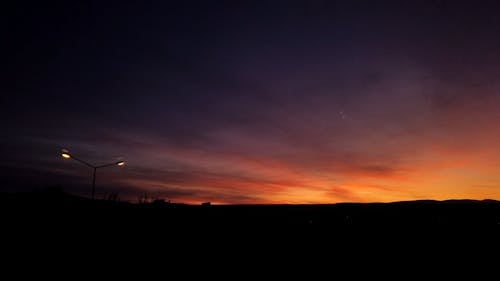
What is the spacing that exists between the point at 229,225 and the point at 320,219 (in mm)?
1179

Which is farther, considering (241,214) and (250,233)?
(241,214)

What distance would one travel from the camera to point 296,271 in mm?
3789

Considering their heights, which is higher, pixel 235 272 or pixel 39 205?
pixel 39 205

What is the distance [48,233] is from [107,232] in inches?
28.5

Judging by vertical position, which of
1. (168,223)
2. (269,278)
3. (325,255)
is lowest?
(269,278)

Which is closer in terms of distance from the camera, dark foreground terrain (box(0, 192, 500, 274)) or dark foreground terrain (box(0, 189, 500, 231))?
dark foreground terrain (box(0, 192, 500, 274))

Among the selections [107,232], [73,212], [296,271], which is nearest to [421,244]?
[296,271]

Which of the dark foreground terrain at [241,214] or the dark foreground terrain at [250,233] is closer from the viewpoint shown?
the dark foreground terrain at [250,233]

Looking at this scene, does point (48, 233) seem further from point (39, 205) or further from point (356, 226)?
point (356, 226)

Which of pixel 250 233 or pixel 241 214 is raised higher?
pixel 241 214

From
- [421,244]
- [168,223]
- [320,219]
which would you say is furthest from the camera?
[168,223]

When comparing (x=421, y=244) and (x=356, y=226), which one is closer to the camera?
(x=421, y=244)

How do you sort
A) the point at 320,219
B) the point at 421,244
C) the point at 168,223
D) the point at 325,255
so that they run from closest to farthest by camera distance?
the point at 421,244
the point at 325,255
the point at 320,219
the point at 168,223

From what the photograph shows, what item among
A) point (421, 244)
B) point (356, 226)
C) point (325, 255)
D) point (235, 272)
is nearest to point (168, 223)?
point (235, 272)
